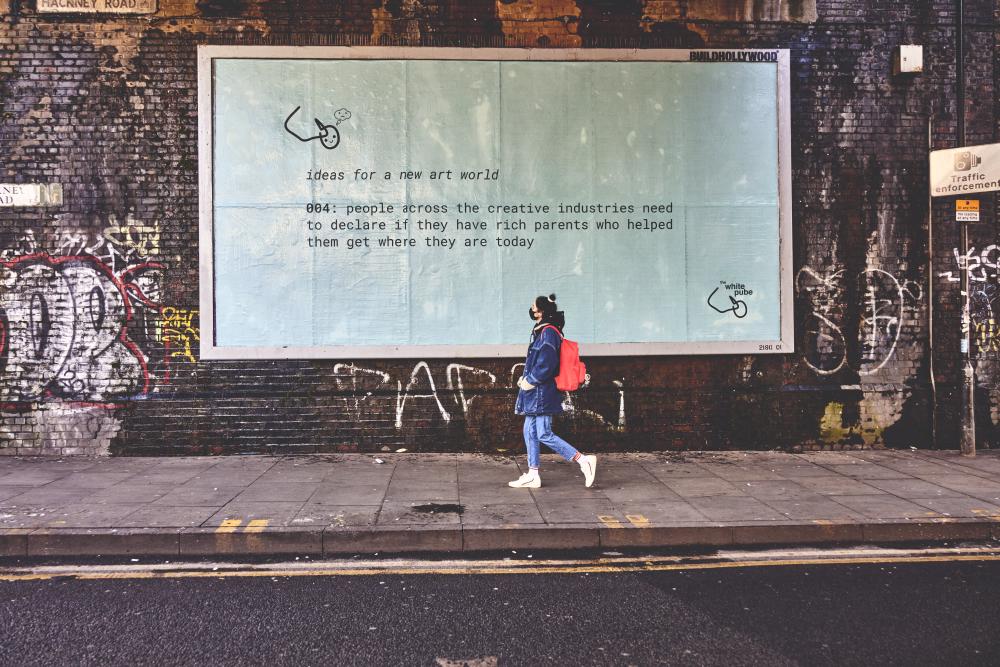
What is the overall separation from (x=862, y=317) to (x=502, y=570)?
633cm

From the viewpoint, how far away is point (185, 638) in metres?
3.75

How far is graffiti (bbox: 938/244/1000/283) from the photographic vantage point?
28.8 feet

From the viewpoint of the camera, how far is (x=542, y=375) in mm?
6617

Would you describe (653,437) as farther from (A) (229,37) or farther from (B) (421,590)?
(A) (229,37)

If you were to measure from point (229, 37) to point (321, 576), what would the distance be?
669cm

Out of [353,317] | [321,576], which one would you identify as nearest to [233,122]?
[353,317]

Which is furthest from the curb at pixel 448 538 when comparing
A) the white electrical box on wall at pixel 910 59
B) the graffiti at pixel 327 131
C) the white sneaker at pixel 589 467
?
the white electrical box on wall at pixel 910 59

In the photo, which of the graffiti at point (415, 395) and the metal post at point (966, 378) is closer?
the metal post at point (966, 378)

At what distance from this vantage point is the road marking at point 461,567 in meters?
4.77

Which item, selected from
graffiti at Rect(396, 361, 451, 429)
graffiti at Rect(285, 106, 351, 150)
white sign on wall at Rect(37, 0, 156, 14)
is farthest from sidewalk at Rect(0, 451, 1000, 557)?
white sign on wall at Rect(37, 0, 156, 14)

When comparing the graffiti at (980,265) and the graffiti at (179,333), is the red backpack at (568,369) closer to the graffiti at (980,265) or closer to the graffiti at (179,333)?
the graffiti at (179,333)

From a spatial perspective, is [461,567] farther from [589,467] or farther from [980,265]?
[980,265]

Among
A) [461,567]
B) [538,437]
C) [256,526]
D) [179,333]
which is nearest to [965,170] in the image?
[538,437]

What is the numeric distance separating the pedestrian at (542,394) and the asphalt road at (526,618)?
1996 millimetres
